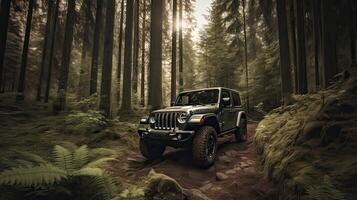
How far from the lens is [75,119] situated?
790cm

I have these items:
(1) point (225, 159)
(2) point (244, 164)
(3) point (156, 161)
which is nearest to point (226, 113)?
(1) point (225, 159)

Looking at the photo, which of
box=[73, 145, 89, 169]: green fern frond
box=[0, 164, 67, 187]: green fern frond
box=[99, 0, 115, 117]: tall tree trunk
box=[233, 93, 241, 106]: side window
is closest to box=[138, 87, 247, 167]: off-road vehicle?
box=[233, 93, 241, 106]: side window

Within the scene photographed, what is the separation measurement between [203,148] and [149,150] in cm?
181

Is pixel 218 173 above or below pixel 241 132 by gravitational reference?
below

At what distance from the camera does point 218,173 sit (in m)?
4.91

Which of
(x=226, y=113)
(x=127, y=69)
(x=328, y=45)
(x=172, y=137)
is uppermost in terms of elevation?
(x=127, y=69)

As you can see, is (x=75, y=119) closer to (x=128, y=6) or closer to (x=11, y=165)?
(x=11, y=165)

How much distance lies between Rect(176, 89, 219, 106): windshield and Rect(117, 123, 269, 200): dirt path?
5.59ft

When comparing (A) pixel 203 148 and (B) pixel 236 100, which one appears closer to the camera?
(A) pixel 203 148

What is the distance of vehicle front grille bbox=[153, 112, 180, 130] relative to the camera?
530 centimetres

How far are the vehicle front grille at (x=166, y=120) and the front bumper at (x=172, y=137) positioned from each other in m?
0.14

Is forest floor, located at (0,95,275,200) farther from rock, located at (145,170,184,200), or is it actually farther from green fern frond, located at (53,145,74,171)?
green fern frond, located at (53,145,74,171)

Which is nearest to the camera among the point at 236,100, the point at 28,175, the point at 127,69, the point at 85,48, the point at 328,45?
the point at 28,175

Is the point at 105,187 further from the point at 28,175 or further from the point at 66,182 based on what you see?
the point at 28,175
